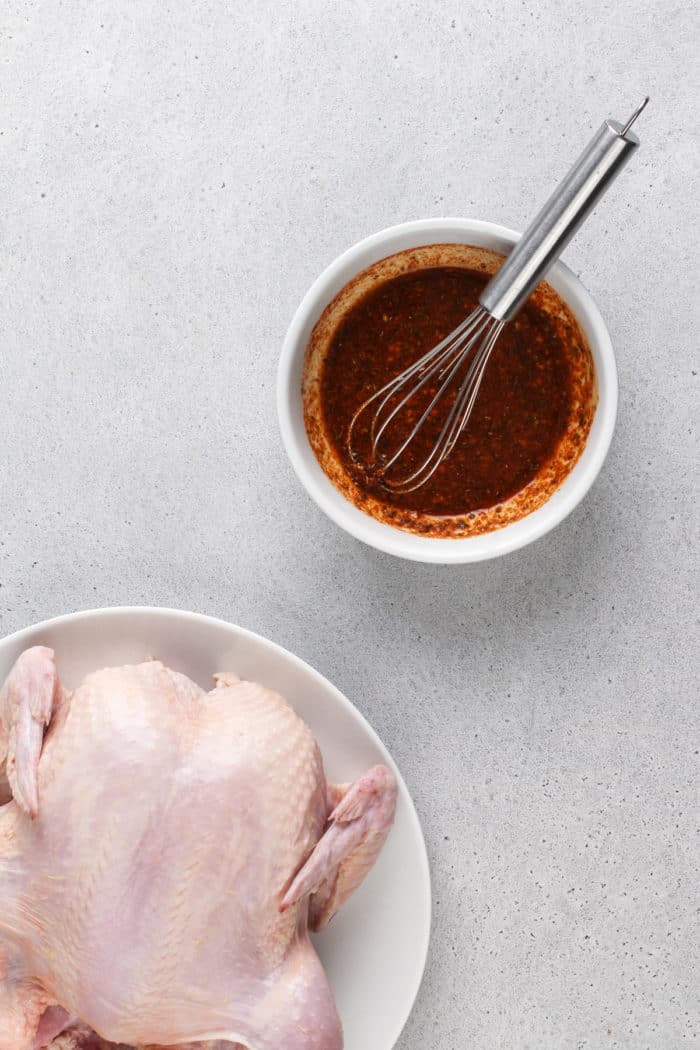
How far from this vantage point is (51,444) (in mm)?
1105

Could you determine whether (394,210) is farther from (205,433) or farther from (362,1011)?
(362,1011)

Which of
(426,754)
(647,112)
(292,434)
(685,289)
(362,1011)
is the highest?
(647,112)

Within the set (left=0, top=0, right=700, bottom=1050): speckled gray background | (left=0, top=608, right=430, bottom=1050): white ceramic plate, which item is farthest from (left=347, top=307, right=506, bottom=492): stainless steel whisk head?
(left=0, top=608, right=430, bottom=1050): white ceramic plate

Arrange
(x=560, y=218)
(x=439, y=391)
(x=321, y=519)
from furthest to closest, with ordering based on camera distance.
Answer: (x=321, y=519) → (x=439, y=391) → (x=560, y=218)

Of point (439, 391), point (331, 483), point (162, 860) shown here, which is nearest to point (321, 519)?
point (331, 483)

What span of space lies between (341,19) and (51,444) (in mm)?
610

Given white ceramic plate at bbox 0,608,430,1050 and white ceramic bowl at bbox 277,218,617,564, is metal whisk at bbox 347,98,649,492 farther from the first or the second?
white ceramic plate at bbox 0,608,430,1050

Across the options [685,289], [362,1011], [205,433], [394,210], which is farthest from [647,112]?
[362,1011]

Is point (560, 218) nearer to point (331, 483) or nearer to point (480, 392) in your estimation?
point (480, 392)

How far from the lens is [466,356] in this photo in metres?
1.00

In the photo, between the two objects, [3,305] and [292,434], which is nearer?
[292,434]

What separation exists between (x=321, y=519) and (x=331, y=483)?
104 mm

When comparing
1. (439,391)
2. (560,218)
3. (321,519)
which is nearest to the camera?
(560,218)

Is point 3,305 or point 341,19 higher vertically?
point 341,19
